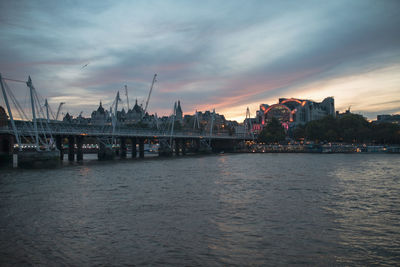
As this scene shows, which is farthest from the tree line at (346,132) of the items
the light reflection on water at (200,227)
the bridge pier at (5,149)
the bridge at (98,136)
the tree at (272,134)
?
the light reflection on water at (200,227)

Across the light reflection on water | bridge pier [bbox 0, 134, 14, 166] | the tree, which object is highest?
the tree

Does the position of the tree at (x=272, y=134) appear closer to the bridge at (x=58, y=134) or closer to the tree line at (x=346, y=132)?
the tree line at (x=346, y=132)

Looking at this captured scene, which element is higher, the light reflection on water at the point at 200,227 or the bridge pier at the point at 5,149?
the bridge pier at the point at 5,149

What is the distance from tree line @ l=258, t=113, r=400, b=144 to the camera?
15125 centimetres

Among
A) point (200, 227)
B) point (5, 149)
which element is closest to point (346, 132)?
point (5, 149)

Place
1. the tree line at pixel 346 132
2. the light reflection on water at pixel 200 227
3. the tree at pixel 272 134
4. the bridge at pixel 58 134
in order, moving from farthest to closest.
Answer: the tree at pixel 272 134
the tree line at pixel 346 132
the bridge at pixel 58 134
the light reflection on water at pixel 200 227

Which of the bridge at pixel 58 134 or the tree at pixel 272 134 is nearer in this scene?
the bridge at pixel 58 134

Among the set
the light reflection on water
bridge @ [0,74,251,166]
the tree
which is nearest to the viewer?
the light reflection on water

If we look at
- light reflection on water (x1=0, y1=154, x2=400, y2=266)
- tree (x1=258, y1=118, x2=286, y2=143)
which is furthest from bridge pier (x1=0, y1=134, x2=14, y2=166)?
tree (x1=258, y1=118, x2=286, y2=143)

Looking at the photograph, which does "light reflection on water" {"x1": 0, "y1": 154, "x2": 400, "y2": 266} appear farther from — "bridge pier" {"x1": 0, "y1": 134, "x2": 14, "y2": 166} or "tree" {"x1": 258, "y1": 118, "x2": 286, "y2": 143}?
"tree" {"x1": 258, "y1": 118, "x2": 286, "y2": 143}

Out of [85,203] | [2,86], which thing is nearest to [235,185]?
[85,203]

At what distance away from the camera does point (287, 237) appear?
1641 centimetres

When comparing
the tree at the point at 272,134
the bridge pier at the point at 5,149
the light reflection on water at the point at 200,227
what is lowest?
the light reflection on water at the point at 200,227

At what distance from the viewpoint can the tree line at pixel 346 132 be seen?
496ft
